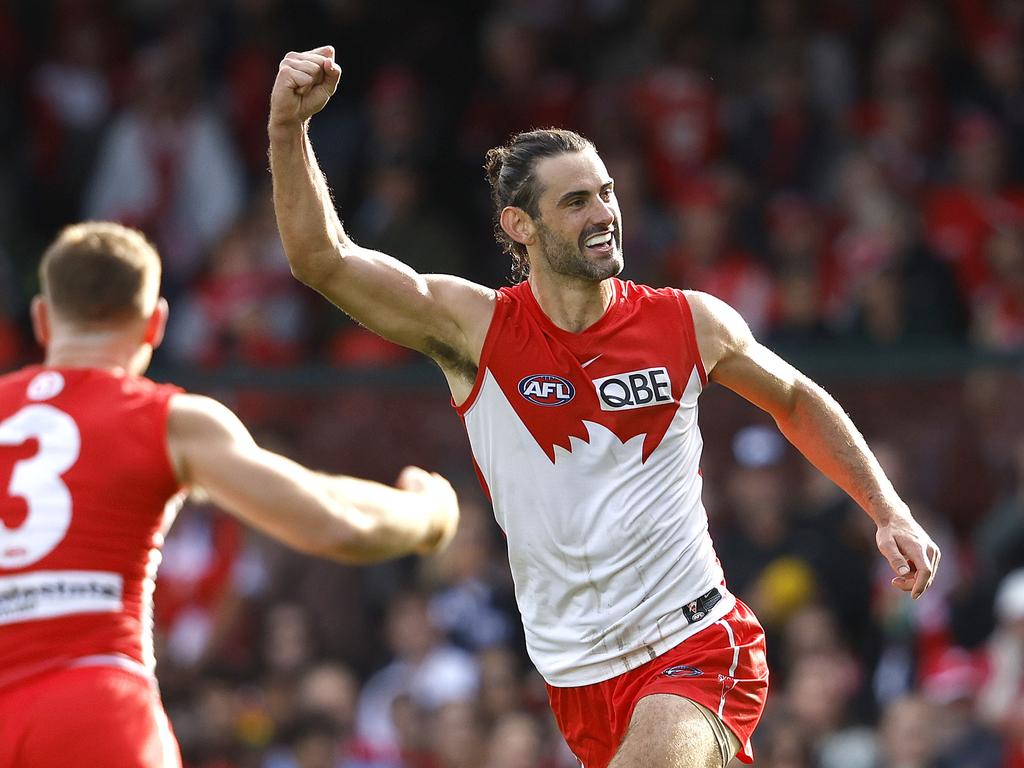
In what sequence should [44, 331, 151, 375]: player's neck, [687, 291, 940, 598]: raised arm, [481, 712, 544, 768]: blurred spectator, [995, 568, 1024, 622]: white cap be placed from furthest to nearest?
[481, 712, 544, 768]: blurred spectator → [995, 568, 1024, 622]: white cap → [687, 291, 940, 598]: raised arm → [44, 331, 151, 375]: player's neck

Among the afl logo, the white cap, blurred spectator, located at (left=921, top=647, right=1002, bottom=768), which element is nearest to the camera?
the afl logo

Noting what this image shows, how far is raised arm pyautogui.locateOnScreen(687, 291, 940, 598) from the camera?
5.48 meters

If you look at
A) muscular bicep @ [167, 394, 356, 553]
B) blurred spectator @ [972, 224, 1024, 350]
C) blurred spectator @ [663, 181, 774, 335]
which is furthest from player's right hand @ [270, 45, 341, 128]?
blurred spectator @ [972, 224, 1024, 350]

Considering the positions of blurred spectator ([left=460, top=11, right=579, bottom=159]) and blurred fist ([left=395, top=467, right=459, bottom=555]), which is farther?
blurred spectator ([left=460, top=11, right=579, bottom=159])

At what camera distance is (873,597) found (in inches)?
372

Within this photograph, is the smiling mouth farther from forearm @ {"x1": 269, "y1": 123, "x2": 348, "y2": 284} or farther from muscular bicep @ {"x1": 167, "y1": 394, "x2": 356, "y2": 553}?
muscular bicep @ {"x1": 167, "y1": 394, "x2": 356, "y2": 553}

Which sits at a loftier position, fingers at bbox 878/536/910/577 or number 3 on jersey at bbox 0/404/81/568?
number 3 on jersey at bbox 0/404/81/568

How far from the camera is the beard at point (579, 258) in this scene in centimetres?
548

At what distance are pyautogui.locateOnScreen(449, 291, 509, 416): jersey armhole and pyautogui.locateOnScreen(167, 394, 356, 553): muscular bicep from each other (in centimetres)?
129

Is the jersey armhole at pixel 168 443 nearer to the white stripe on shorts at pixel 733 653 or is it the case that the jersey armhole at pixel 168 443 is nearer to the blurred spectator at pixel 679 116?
the white stripe on shorts at pixel 733 653

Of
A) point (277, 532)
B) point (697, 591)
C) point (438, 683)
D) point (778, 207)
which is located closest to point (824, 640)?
point (438, 683)

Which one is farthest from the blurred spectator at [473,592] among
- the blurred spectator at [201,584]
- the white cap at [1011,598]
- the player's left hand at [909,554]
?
the player's left hand at [909,554]

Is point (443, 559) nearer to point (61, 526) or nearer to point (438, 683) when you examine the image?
point (438, 683)

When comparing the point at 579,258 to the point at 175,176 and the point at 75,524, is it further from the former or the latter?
the point at 175,176
